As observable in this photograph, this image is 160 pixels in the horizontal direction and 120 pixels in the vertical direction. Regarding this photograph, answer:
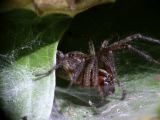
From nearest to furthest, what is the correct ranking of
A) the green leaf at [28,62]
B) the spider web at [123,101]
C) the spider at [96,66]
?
the green leaf at [28,62] → the spider web at [123,101] → the spider at [96,66]

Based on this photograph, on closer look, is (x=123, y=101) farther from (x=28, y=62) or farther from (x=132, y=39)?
(x=28, y=62)

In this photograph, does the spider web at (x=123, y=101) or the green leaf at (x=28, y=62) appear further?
the spider web at (x=123, y=101)

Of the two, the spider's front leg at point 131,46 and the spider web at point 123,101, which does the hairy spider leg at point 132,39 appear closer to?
the spider's front leg at point 131,46

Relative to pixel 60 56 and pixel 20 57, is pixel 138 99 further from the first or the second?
pixel 20 57

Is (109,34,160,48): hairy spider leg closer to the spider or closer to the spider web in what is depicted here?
the spider

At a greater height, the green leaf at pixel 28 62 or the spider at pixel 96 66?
the green leaf at pixel 28 62

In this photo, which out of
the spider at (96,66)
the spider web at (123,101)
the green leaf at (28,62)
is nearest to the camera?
the green leaf at (28,62)

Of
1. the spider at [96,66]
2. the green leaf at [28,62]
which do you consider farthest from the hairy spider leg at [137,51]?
the green leaf at [28,62]

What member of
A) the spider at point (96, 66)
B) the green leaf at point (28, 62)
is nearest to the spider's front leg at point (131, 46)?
the spider at point (96, 66)

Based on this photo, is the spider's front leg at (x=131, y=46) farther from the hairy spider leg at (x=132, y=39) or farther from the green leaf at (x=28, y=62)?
the green leaf at (x=28, y=62)
